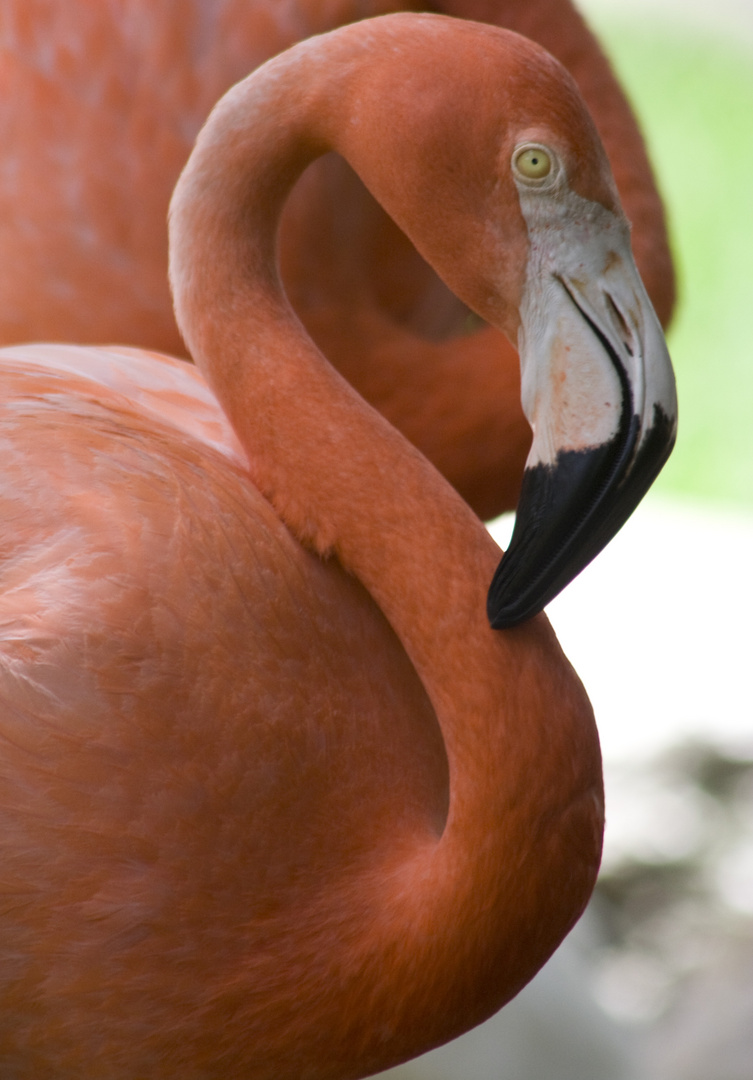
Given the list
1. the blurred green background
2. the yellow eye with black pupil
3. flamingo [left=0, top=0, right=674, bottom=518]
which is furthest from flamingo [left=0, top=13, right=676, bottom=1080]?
the blurred green background

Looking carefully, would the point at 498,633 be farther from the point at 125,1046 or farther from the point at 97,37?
the point at 97,37

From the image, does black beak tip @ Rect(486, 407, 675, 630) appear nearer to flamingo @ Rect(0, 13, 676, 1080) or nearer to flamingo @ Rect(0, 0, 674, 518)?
flamingo @ Rect(0, 13, 676, 1080)

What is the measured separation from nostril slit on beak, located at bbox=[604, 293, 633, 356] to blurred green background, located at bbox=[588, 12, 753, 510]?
311 cm

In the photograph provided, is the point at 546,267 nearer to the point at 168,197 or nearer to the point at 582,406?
the point at 582,406

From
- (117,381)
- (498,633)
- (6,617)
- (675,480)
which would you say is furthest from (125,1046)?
(675,480)

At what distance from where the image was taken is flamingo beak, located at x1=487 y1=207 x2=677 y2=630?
1.06 meters

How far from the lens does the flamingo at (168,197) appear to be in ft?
5.80

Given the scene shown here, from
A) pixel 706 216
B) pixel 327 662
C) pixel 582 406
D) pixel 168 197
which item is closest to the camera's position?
pixel 582 406

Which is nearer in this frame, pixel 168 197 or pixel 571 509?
pixel 571 509

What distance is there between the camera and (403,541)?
4.03 ft

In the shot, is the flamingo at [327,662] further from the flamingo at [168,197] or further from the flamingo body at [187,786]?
the flamingo at [168,197]

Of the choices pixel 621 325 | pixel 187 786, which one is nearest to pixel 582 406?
pixel 621 325

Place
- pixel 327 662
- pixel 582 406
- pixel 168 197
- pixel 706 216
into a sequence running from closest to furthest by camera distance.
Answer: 1. pixel 582 406
2. pixel 327 662
3. pixel 168 197
4. pixel 706 216

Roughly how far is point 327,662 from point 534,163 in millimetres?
499
